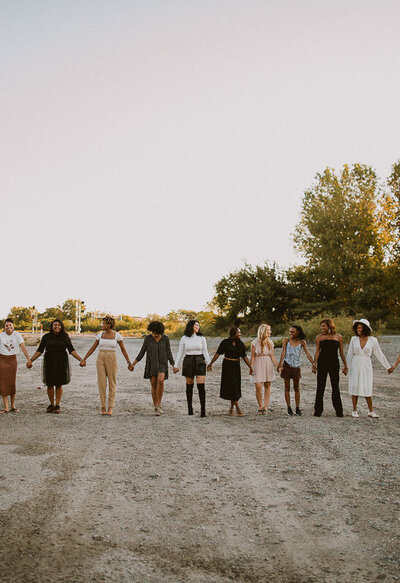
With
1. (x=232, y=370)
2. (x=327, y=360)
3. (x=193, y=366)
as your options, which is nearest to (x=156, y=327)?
(x=193, y=366)

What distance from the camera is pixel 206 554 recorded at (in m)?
4.00

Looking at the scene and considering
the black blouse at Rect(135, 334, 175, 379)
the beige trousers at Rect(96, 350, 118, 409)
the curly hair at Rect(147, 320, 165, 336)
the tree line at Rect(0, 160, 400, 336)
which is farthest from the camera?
the tree line at Rect(0, 160, 400, 336)

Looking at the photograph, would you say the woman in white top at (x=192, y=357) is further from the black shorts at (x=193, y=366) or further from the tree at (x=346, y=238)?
the tree at (x=346, y=238)

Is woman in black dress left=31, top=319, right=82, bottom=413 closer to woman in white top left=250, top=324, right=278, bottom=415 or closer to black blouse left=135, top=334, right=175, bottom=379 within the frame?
black blouse left=135, top=334, right=175, bottom=379

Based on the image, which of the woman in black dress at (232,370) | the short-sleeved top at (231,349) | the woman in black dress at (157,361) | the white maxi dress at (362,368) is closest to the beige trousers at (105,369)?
the woman in black dress at (157,361)

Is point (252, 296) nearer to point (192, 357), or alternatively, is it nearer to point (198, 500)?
point (192, 357)

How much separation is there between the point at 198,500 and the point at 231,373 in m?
5.23

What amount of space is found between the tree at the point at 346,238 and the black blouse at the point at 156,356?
3731 centimetres

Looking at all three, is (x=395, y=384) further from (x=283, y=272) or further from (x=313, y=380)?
(x=283, y=272)

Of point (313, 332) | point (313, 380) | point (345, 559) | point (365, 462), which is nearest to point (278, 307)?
→ point (313, 332)

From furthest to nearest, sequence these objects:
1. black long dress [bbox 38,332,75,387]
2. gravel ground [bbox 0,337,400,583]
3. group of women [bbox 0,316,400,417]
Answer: black long dress [bbox 38,332,75,387] < group of women [bbox 0,316,400,417] < gravel ground [bbox 0,337,400,583]

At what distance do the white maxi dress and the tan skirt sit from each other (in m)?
6.60

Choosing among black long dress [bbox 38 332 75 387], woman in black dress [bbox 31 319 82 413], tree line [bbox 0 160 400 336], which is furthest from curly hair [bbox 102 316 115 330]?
tree line [bbox 0 160 400 336]

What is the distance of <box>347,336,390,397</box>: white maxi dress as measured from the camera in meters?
10.1
